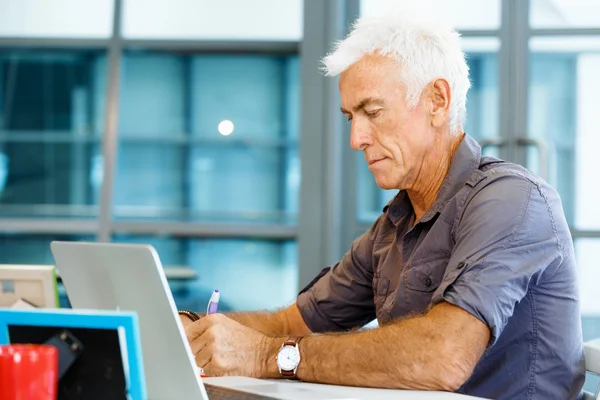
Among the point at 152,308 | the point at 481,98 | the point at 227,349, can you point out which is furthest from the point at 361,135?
the point at 481,98

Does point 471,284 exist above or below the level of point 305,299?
above

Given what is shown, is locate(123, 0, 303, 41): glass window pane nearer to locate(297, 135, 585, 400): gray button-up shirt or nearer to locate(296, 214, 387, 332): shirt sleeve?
locate(296, 214, 387, 332): shirt sleeve

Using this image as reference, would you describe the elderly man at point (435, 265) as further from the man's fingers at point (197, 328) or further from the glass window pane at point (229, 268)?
the glass window pane at point (229, 268)

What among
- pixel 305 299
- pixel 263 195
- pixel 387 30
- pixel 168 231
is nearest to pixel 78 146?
pixel 168 231

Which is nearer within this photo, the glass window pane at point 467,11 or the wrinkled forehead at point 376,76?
the wrinkled forehead at point 376,76

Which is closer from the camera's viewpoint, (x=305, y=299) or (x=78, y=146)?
(x=305, y=299)

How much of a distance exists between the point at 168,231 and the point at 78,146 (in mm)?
551

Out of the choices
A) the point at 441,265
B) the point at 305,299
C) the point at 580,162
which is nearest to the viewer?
the point at 441,265

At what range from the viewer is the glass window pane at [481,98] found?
3447 millimetres

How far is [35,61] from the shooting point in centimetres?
375

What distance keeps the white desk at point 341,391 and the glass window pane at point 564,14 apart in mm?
2415

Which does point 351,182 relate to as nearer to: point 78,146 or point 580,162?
point 580,162

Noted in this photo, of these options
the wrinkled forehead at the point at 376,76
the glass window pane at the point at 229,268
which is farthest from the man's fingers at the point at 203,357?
the glass window pane at the point at 229,268

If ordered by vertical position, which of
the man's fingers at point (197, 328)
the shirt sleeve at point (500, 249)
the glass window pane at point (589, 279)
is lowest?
the glass window pane at point (589, 279)
